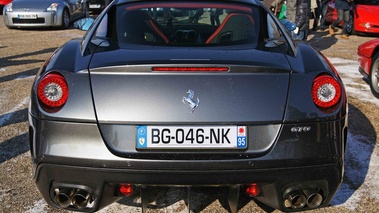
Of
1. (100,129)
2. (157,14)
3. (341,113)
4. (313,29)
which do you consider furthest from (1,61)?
(313,29)

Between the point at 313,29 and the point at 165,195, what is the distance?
39.6ft

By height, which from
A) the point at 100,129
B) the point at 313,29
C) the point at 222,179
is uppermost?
the point at 100,129

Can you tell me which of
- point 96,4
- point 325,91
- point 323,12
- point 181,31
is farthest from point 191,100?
point 96,4

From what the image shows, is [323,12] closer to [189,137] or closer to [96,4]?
[96,4]

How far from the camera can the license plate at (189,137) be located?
230 cm

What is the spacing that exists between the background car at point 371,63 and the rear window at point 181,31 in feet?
10.5

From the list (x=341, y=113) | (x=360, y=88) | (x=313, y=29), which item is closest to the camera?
(x=341, y=113)

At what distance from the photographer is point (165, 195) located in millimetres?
3182

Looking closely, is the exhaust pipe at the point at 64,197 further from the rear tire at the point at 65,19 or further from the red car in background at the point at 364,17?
the red car in background at the point at 364,17

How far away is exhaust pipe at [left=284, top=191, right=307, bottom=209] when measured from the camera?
243cm

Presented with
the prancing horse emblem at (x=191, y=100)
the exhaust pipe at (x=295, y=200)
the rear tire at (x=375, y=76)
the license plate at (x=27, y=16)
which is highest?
the prancing horse emblem at (x=191, y=100)

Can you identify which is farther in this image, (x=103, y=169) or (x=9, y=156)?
(x=9, y=156)

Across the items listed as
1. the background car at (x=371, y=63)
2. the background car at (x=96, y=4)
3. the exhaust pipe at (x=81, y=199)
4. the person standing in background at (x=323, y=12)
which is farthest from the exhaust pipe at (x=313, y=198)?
the background car at (x=96, y=4)

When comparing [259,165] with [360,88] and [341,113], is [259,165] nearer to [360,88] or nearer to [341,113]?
[341,113]
